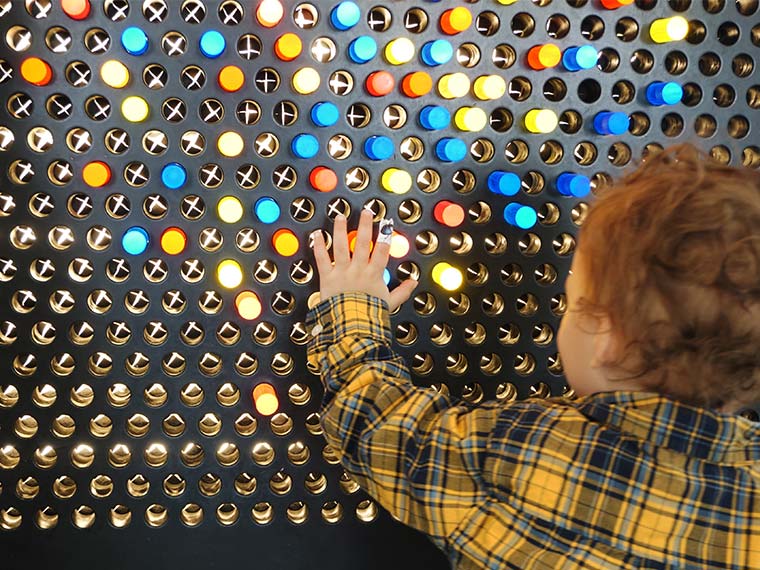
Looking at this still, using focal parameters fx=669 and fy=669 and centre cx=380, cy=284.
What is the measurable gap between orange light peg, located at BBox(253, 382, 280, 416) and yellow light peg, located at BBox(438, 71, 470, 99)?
0.87ft

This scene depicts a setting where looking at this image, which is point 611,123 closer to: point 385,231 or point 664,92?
point 664,92

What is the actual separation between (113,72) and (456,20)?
9.8 inches

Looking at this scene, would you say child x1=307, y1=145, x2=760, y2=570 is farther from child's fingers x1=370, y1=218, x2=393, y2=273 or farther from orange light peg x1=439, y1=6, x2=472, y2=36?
orange light peg x1=439, y1=6, x2=472, y2=36

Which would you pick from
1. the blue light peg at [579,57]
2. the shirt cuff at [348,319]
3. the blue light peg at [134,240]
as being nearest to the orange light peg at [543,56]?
the blue light peg at [579,57]

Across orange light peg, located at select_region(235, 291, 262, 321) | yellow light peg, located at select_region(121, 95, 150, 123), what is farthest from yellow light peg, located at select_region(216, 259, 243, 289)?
yellow light peg, located at select_region(121, 95, 150, 123)

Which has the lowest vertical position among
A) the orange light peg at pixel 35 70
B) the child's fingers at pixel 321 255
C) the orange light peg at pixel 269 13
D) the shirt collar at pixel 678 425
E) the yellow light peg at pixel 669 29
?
the shirt collar at pixel 678 425

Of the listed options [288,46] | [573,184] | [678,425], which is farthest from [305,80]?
[678,425]

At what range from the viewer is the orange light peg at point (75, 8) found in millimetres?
447

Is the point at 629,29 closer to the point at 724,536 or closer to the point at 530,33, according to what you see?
the point at 530,33

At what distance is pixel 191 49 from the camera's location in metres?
0.47

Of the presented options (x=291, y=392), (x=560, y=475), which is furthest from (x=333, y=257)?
(x=560, y=475)

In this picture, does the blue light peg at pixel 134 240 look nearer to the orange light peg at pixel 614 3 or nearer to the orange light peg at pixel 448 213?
the orange light peg at pixel 448 213

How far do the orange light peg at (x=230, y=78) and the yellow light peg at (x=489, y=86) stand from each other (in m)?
0.18

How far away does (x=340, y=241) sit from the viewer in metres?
0.50
